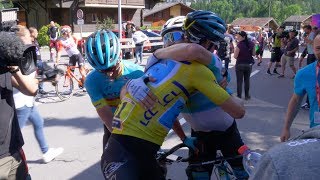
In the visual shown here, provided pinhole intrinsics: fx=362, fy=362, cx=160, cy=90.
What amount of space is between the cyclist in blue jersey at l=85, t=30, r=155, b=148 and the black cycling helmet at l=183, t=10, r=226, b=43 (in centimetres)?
56

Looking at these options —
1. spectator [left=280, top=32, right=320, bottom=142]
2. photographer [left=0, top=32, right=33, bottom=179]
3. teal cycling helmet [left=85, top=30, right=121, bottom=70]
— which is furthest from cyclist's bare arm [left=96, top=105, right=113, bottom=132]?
spectator [left=280, top=32, right=320, bottom=142]

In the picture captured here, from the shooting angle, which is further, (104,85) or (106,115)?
(104,85)

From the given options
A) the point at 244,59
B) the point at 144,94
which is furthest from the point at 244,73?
the point at 144,94

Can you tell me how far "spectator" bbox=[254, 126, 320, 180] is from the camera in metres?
0.80

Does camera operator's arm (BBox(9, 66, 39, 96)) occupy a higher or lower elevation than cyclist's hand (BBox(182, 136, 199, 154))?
higher

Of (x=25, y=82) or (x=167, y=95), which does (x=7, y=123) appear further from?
(x=167, y=95)

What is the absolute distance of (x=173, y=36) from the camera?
2830 mm

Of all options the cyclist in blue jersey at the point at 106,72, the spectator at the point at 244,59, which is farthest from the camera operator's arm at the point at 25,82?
the spectator at the point at 244,59

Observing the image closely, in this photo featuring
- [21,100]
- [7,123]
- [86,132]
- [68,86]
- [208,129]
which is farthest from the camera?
[68,86]

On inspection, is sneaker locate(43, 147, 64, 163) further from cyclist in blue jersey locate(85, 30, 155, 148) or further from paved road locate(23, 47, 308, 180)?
cyclist in blue jersey locate(85, 30, 155, 148)

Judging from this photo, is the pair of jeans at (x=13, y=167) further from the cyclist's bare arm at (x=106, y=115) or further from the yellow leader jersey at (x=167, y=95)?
the yellow leader jersey at (x=167, y=95)

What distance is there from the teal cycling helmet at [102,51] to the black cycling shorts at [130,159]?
633 mm

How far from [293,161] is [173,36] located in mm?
2105

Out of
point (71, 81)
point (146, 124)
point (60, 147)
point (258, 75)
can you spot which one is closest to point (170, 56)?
point (146, 124)
